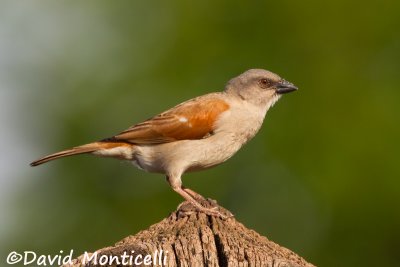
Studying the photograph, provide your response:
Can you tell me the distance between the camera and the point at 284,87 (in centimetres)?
1067

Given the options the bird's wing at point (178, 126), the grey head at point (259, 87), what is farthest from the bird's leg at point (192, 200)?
the grey head at point (259, 87)

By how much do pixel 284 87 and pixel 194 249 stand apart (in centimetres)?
457

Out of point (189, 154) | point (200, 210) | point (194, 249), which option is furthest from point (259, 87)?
point (194, 249)

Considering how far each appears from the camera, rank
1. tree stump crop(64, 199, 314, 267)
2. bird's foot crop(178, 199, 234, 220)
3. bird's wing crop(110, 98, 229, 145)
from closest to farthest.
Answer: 1. tree stump crop(64, 199, 314, 267)
2. bird's foot crop(178, 199, 234, 220)
3. bird's wing crop(110, 98, 229, 145)

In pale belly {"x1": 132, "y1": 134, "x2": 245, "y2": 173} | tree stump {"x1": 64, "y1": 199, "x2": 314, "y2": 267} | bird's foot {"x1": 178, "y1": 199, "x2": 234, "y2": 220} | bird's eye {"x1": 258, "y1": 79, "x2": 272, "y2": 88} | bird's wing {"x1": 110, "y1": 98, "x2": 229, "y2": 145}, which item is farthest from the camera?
bird's eye {"x1": 258, "y1": 79, "x2": 272, "y2": 88}

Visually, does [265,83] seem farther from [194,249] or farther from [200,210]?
[194,249]

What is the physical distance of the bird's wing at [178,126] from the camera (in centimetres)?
1009

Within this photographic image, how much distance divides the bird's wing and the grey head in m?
0.41

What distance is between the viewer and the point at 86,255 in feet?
21.3

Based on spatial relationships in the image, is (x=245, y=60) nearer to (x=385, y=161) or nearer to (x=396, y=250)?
(x=385, y=161)

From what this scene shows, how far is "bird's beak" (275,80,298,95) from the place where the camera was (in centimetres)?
1063

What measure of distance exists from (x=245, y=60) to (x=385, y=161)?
2976 mm

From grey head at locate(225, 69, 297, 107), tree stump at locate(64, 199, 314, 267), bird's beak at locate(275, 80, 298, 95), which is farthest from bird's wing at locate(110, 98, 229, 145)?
tree stump at locate(64, 199, 314, 267)

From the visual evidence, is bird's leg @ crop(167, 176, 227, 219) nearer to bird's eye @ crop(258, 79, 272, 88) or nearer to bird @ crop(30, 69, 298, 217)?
bird @ crop(30, 69, 298, 217)
